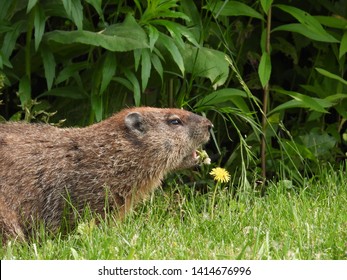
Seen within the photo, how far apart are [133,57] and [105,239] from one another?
2.13m

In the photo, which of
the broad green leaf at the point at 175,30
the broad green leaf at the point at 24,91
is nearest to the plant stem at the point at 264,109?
the broad green leaf at the point at 175,30

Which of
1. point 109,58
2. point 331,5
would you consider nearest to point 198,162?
point 109,58

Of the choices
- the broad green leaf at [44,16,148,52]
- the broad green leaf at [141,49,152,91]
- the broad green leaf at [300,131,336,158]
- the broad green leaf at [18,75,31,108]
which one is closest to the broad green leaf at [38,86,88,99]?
the broad green leaf at [18,75,31,108]

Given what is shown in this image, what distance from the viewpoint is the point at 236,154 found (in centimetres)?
812

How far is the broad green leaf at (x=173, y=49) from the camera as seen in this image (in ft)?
23.3

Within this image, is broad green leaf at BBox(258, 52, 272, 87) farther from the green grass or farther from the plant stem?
the green grass

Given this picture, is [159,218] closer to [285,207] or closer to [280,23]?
[285,207]

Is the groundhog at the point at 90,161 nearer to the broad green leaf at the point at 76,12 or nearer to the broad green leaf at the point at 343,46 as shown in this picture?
the broad green leaf at the point at 76,12

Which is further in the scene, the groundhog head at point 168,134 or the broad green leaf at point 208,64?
the broad green leaf at point 208,64

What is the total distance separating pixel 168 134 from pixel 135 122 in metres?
0.27

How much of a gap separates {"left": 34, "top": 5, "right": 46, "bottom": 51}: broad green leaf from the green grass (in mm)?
1456

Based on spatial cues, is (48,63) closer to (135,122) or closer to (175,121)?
(135,122)

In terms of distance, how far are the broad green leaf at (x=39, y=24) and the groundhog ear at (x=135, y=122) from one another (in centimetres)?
89

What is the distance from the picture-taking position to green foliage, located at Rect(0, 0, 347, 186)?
718 cm
